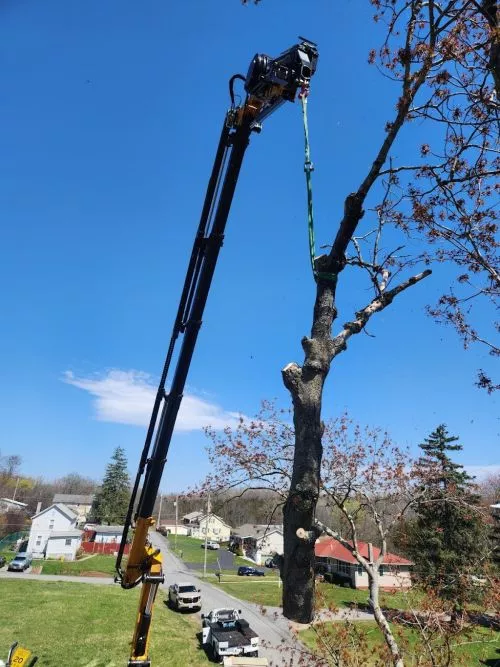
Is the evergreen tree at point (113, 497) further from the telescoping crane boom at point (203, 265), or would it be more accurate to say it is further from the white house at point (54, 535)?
the telescoping crane boom at point (203, 265)

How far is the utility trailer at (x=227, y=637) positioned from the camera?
1552 cm

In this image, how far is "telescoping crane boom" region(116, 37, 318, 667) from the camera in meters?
5.67

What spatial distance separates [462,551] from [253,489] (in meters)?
20.6

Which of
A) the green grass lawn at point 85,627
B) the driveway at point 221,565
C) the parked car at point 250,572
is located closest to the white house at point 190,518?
the driveway at point 221,565

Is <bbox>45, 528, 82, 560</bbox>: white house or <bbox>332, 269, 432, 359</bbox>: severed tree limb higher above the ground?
<bbox>332, 269, 432, 359</bbox>: severed tree limb

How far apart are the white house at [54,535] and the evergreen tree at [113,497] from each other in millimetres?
11430

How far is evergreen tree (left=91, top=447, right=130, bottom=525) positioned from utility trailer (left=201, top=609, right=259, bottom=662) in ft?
156

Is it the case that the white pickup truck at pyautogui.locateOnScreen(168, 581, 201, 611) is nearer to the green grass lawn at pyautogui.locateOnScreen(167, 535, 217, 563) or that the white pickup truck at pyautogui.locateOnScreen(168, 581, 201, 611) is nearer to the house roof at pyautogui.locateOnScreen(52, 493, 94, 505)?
the green grass lawn at pyautogui.locateOnScreen(167, 535, 217, 563)

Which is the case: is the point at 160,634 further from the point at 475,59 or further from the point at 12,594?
the point at 475,59

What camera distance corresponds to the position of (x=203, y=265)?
23.1 feet

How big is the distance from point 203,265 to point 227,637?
15553 millimetres

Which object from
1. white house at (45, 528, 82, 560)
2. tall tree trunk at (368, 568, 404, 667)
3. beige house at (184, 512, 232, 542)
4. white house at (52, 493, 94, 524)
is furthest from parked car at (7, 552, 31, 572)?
white house at (52, 493, 94, 524)

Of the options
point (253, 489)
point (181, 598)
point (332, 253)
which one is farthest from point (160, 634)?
point (332, 253)

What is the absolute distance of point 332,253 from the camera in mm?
5098
